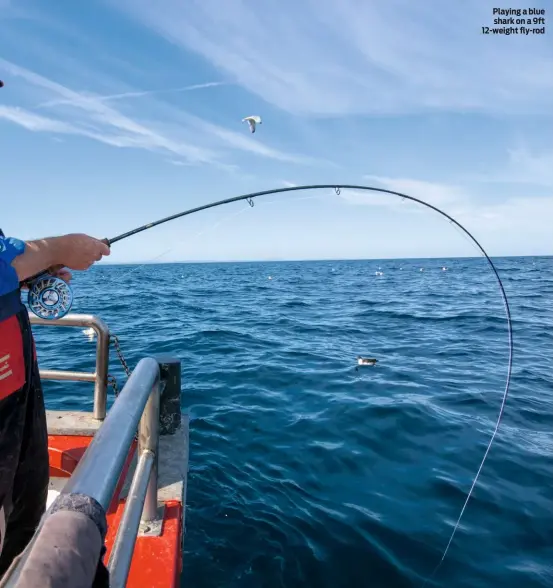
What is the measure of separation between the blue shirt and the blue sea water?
9.29ft

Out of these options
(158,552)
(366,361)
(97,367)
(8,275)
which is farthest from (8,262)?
(366,361)

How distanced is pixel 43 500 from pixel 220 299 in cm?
2222

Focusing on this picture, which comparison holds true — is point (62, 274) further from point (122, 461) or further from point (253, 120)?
point (253, 120)

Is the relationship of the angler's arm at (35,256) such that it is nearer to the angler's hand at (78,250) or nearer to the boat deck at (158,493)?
the angler's hand at (78,250)

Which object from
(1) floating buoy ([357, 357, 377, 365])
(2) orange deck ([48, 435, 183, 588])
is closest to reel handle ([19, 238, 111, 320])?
(2) orange deck ([48, 435, 183, 588])

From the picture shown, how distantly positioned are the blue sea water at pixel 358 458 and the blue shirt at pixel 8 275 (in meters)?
2.83

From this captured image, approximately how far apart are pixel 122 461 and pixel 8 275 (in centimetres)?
88

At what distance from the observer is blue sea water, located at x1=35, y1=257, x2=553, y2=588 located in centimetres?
371

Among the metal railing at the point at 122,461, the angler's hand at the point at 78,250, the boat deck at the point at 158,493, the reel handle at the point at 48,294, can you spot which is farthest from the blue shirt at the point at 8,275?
the boat deck at the point at 158,493

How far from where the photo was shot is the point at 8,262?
154cm

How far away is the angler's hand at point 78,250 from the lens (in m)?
1.77

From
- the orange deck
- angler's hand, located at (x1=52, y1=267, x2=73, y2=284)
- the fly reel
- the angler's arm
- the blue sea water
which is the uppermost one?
the angler's arm

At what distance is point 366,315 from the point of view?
1705 cm

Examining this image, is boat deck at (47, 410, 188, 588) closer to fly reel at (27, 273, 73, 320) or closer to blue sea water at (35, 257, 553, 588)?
fly reel at (27, 273, 73, 320)
